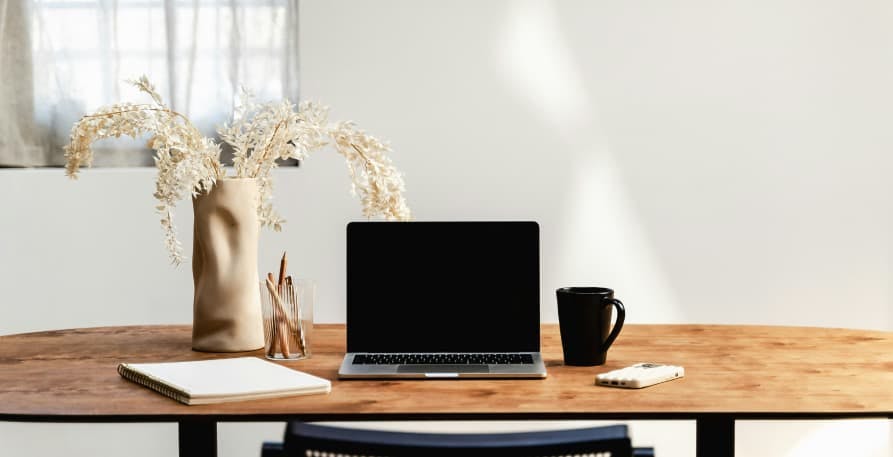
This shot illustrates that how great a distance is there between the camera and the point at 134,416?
3.98 ft

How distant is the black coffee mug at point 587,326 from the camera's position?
4.96 ft

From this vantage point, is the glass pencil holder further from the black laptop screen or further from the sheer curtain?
the sheer curtain

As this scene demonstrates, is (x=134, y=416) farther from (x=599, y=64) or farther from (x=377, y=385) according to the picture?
(x=599, y=64)

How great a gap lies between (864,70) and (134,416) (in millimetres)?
2309

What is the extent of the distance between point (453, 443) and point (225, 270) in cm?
92

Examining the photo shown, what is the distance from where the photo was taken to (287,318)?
158 cm

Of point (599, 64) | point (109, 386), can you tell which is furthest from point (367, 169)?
point (599, 64)

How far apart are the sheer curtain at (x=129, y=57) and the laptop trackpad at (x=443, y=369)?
4.95 feet

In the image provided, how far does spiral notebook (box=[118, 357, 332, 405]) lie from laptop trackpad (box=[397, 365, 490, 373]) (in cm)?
14

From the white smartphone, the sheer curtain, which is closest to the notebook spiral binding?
the white smartphone

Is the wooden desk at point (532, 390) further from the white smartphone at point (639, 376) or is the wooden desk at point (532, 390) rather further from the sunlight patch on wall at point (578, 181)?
the sunlight patch on wall at point (578, 181)

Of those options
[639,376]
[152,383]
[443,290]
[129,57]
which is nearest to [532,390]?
[639,376]

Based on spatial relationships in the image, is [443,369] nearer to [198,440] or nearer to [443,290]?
[443,290]

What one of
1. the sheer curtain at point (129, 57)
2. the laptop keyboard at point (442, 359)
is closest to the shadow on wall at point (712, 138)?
the sheer curtain at point (129, 57)
